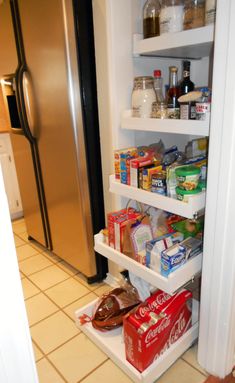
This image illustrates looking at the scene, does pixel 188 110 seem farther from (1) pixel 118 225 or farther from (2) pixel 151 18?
(1) pixel 118 225

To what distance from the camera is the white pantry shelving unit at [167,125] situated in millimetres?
1012

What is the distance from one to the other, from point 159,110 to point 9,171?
1.96 meters

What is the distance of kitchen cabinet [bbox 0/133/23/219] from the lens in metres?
2.67

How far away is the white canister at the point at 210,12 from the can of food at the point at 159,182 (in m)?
0.56

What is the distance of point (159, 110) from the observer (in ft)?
3.93

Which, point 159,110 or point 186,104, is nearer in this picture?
point 186,104

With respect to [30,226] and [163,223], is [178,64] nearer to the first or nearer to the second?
[163,223]

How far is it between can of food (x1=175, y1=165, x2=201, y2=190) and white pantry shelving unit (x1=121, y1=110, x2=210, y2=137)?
14 centimetres

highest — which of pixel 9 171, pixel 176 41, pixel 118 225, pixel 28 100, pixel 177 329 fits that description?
pixel 176 41

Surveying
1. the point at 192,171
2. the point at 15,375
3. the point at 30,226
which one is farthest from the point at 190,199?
the point at 30,226

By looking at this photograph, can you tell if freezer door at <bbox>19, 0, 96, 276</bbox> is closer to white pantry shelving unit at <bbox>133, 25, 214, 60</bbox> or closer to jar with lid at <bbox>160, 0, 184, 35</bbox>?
white pantry shelving unit at <bbox>133, 25, 214, 60</bbox>

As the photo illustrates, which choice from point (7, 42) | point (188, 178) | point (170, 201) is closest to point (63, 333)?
point (170, 201)

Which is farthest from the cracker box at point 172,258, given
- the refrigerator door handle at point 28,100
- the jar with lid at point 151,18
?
the refrigerator door handle at point 28,100

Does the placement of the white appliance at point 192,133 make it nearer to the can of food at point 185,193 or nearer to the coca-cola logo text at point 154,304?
the can of food at point 185,193
